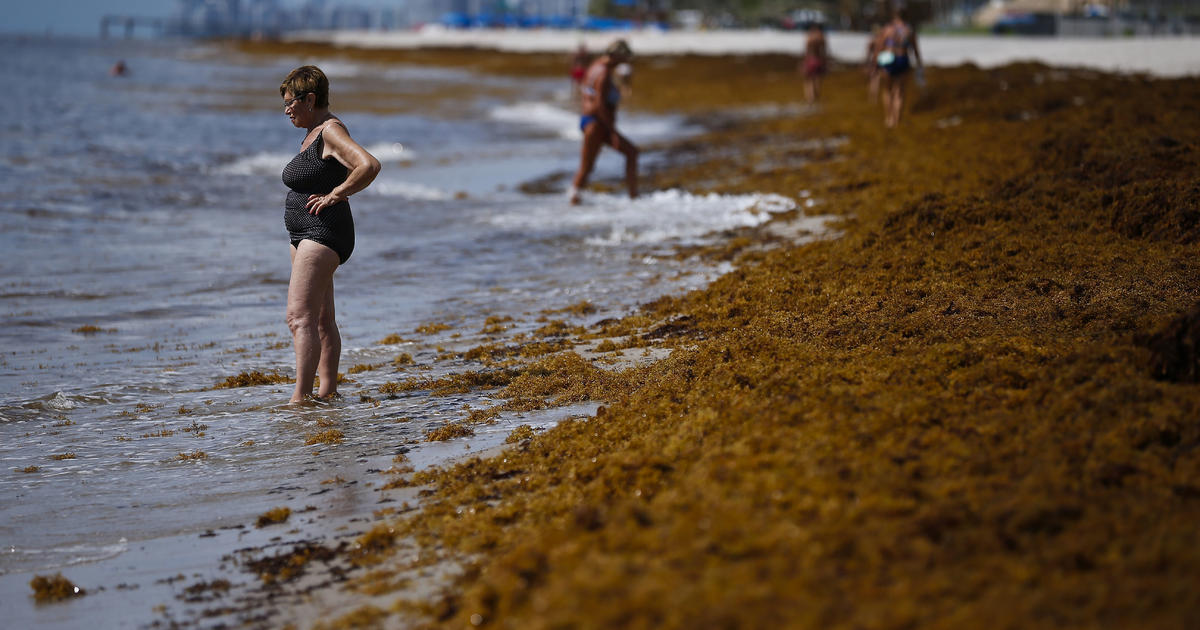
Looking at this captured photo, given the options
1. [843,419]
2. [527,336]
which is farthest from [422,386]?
[843,419]

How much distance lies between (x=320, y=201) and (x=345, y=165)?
217mm

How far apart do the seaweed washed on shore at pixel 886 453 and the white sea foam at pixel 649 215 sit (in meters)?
2.33

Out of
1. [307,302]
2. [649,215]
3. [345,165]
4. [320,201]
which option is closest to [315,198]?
[320,201]

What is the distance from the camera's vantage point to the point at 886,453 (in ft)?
12.2

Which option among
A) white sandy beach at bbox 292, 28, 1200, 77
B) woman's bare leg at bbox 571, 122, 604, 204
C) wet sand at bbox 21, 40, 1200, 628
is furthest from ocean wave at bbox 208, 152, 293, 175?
white sandy beach at bbox 292, 28, 1200, 77

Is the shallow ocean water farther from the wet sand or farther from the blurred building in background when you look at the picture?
the blurred building in background

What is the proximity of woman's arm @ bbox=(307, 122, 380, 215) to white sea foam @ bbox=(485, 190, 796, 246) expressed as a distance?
16.5 feet

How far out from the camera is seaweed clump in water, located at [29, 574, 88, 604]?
3646mm

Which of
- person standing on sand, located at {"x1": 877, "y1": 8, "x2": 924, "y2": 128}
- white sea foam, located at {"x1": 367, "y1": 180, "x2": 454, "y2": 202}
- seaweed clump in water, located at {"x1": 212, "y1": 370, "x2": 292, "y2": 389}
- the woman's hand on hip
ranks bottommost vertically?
seaweed clump in water, located at {"x1": 212, "y1": 370, "x2": 292, "y2": 389}

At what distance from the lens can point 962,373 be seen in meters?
4.62

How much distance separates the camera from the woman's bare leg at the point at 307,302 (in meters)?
5.49

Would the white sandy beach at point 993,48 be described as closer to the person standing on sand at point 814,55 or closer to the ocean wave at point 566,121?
the person standing on sand at point 814,55

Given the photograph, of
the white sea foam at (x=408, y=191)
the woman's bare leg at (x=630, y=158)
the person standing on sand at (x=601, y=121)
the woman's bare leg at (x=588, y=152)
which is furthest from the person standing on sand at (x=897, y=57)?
the white sea foam at (x=408, y=191)

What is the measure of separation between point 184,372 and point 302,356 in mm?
1271
